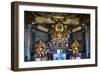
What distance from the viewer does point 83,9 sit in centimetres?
183

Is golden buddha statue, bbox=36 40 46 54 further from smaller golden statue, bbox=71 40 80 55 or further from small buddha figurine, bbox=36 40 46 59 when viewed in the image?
smaller golden statue, bbox=71 40 80 55

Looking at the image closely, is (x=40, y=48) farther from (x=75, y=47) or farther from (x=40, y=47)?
(x=75, y=47)

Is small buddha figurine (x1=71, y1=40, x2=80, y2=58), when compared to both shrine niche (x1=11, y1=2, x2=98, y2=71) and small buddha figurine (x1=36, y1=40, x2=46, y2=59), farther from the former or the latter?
small buddha figurine (x1=36, y1=40, x2=46, y2=59)

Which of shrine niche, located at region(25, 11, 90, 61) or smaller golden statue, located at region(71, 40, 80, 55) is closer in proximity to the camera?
shrine niche, located at region(25, 11, 90, 61)

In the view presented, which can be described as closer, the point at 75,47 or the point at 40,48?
the point at 40,48

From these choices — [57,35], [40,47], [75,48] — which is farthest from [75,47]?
[40,47]

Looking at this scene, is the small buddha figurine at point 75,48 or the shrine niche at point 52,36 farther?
the small buddha figurine at point 75,48

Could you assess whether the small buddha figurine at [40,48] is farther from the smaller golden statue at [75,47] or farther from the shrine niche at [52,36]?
the smaller golden statue at [75,47]


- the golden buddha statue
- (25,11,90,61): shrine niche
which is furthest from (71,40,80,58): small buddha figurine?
the golden buddha statue

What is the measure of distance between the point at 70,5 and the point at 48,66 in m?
0.47

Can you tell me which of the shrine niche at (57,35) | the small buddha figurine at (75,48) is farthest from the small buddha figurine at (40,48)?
the small buddha figurine at (75,48)

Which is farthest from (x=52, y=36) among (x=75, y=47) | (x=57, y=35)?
(x=75, y=47)

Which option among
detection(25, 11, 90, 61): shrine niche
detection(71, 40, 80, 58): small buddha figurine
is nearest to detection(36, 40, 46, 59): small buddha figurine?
detection(25, 11, 90, 61): shrine niche

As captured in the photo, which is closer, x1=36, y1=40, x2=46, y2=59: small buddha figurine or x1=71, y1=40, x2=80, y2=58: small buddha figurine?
x1=36, y1=40, x2=46, y2=59: small buddha figurine
